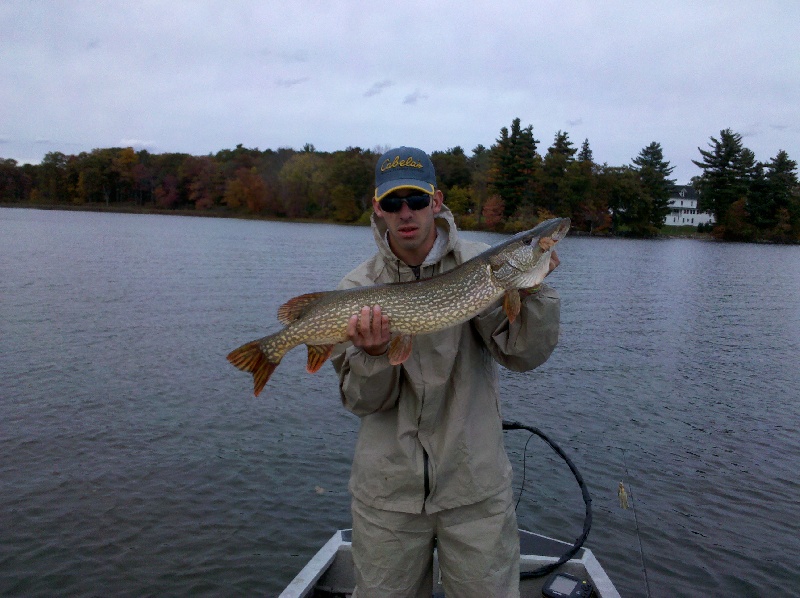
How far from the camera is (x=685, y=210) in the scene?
10350 cm

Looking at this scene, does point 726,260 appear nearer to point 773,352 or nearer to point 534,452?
point 773,352

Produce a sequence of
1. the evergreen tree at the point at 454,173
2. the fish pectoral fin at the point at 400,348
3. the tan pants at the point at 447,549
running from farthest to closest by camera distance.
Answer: the evergreen tree at the point at 454,173 < the fish pectoral fin at the point at 400,348 < the tan pants at the point at 447,549

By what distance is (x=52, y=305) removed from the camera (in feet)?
54.3

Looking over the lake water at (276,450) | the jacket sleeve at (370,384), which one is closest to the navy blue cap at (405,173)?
the jacket sleeve at (370,384)

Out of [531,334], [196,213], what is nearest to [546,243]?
[531,334]

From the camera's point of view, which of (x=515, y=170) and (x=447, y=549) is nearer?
(x=447, y=549)

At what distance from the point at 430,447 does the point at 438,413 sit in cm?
16

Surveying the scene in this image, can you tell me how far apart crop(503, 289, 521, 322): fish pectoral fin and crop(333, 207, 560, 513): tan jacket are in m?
0.03

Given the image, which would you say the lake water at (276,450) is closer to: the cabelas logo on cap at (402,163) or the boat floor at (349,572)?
the boat floor at (349,572)

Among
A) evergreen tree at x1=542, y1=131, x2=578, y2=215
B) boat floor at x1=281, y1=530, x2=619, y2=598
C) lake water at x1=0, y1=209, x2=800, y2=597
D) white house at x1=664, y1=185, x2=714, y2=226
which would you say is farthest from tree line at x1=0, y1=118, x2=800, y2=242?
boat floor at x1=281, y1=530, x2=619, y2=598

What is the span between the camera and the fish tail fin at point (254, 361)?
3271 millimetres

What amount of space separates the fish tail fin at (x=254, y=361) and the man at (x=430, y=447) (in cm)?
49

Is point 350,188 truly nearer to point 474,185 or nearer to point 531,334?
point 474,185

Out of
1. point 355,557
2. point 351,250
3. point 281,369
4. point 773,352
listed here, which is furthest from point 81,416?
point 351,250
